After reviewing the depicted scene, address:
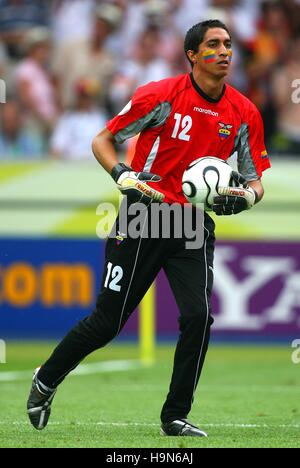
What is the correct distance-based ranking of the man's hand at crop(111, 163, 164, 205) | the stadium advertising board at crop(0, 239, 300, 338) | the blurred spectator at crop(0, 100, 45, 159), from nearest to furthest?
the man's hand at crop(111, 163, 164, 205)
the stadium advertising board at crop(0, 239, 300, 338)
the blurred spectator at crop(0, 100, 45, 159)

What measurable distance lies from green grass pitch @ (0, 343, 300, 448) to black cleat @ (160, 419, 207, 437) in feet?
0.25

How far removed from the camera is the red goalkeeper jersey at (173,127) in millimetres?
7457

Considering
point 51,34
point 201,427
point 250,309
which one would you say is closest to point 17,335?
point 250,309

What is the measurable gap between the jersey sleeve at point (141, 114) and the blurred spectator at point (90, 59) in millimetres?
8229

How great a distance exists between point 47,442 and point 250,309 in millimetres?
7099

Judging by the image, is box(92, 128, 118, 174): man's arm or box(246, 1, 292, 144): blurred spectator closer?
box(92, 128, 118, 174): man's arm

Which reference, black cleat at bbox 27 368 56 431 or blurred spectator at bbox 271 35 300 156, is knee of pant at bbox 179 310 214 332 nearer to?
black cleat at bbox 27 368 56 431

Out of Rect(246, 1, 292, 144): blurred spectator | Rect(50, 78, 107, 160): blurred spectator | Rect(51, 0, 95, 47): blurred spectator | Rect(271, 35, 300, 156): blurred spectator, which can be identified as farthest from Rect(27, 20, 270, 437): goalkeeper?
Rect(51, 0, 95, 47): blurred spectator

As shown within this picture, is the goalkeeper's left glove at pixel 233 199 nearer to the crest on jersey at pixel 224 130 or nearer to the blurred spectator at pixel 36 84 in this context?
the crest on jersey at pixel 224 130

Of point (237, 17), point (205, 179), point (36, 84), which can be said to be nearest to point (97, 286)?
point (36, 84)

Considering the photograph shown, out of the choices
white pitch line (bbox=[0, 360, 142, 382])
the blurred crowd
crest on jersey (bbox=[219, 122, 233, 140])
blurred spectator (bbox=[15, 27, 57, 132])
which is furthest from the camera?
blurred spectator (bbox=[15, 27, 57, 132])

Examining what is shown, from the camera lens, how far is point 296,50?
15.5m

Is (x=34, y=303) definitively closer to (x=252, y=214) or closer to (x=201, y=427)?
(x=252, y=214)

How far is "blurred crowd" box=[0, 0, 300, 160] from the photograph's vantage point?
15.3 m
